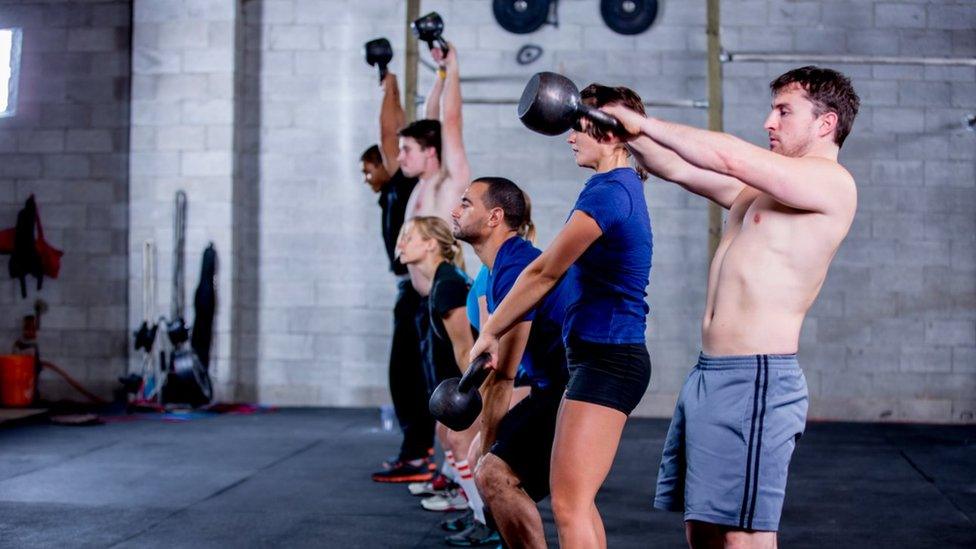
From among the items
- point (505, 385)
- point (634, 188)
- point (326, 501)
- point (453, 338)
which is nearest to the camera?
point (634, 188)

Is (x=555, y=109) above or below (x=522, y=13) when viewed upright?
below

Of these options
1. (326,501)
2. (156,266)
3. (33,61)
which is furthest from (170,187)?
(326,501)

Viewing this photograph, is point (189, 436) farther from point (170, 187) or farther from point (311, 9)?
point (311, 9)

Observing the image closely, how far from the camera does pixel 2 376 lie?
7211mm

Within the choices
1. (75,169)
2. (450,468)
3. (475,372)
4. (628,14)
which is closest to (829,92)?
(475,372)

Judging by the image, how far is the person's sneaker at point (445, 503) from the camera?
4.08 metres

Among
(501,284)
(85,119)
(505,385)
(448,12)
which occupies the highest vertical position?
(448,12)

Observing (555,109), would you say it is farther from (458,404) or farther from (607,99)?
(458,404)

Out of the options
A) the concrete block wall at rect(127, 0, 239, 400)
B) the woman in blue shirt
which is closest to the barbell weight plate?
the concrete block wall at rect(127, 0, 239, 400)

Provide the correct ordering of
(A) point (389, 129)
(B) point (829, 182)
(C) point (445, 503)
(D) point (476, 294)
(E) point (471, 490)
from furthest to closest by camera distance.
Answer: (A) point (389, 129), (C) point (445, 503), (E) point (471, 490), (D) point (476, 294), (B) point (829, 182)

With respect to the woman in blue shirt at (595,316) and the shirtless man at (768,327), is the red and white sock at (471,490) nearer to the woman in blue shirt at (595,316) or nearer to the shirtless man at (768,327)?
the woman in blue shirt at (595,316)

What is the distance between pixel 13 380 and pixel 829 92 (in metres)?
6.48

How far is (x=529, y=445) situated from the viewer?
2672 mm

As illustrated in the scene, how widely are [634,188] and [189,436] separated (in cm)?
425
